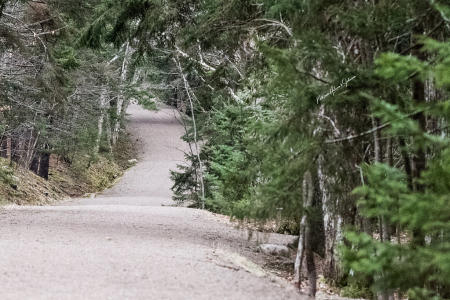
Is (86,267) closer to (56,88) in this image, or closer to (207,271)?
(207,271)

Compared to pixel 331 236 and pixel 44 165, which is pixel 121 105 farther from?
pixel 331 236

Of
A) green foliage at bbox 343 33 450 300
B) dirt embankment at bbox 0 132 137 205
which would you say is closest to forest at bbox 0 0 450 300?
green foliage at bbox 343 33 450 300

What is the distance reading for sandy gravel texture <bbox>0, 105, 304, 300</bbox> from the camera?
512 cm

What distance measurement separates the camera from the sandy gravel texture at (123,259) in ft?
16.8

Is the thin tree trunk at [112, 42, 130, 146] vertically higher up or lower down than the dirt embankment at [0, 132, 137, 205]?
higher up

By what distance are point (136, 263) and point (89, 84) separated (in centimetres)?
2235

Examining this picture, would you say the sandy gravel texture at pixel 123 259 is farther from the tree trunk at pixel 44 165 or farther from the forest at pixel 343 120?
the tree trunk at pixel 44 165

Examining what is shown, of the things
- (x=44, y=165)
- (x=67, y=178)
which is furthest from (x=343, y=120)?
(x=67, y=178)

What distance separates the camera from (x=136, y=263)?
20.8 ft

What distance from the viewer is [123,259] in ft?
21.7

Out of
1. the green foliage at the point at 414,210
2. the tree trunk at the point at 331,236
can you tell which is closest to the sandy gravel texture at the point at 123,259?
the tree trunk at the point at 331,236

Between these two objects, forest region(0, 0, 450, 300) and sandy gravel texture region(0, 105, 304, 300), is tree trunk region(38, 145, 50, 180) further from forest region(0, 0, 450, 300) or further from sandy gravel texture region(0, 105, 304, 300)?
sandy gravel texture region(0, 105, 304, 300)

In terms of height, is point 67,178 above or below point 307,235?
above

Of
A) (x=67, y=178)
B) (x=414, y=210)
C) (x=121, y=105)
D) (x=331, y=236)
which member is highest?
(x=121, y=105)
